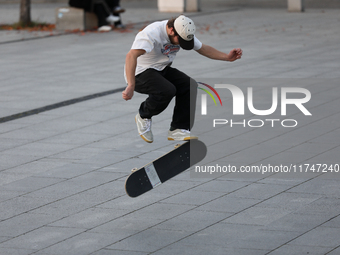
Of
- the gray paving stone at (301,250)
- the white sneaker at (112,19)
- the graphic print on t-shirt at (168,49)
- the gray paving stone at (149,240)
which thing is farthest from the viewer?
the white sneaker at (112,19)

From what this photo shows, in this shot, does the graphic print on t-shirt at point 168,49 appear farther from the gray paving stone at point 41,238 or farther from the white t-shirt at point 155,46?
the gray paving stone at point 41,238

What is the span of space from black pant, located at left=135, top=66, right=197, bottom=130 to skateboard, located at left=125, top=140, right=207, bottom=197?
1.12ft

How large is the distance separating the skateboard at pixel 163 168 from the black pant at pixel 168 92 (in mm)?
341

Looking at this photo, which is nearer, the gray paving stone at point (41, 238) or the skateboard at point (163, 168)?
the gray paving stone at point (41, 238)

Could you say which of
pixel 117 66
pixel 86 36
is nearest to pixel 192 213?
pixel 117 66

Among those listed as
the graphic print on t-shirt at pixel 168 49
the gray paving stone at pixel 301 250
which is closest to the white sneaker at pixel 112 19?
the graphic print on t-shirt at pixel 168 49

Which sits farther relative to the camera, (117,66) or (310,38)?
(310,38)

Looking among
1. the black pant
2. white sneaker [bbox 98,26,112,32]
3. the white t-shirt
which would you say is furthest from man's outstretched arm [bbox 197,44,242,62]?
white sneaker [bbox 98,26,112,32]

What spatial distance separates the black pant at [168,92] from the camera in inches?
211

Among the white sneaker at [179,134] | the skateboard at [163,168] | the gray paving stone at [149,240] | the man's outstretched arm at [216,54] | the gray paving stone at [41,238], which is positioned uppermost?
the man's outstretched arm at [216,54]

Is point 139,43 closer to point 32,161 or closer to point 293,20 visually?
point 32,161

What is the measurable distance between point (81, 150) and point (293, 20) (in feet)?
46.9

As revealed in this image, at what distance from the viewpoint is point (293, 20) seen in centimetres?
1969

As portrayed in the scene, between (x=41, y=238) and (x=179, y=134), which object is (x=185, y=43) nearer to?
(x=179, y=134)
